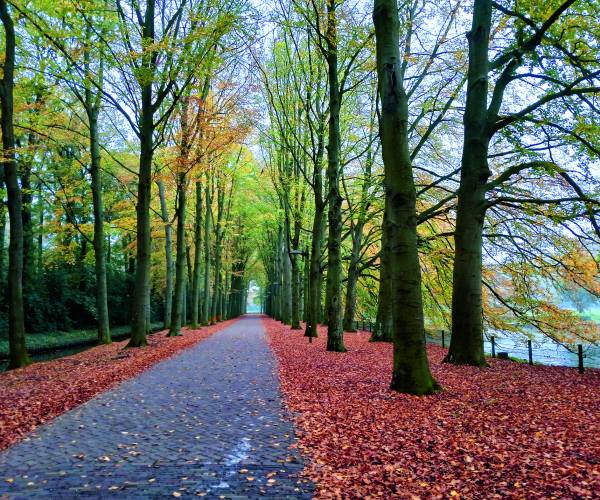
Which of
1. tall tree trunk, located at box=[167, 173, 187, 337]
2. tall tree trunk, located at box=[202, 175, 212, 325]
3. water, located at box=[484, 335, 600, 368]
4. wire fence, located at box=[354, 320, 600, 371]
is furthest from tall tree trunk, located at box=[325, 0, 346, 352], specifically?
tall tree trunk, located at box=[202, 175, 212, 325]

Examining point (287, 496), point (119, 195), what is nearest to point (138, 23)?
point (287, 496)

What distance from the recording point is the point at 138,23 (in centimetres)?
1548

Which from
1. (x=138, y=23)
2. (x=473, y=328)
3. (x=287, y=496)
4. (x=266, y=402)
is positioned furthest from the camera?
(x=138, y=23)

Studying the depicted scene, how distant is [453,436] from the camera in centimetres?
515

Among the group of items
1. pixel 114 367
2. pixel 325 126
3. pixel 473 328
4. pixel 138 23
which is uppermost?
pixel 138 23

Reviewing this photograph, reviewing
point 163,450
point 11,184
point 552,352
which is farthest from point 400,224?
point 552,352

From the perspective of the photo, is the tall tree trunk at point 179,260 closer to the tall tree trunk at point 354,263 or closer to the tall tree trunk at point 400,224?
the tall tree trunk at point 354,263

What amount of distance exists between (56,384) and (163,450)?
5424mm

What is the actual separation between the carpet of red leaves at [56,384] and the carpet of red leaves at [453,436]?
3469 millimetres

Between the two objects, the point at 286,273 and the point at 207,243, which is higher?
the point at 207,243

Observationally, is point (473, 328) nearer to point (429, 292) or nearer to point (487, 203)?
point (487, 203)

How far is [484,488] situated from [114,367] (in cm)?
928

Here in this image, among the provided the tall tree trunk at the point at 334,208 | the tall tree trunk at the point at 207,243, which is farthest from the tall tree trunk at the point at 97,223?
the tall tree trunk at the point at 207,243

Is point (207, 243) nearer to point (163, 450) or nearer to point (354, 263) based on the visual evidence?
point (354, 263)
